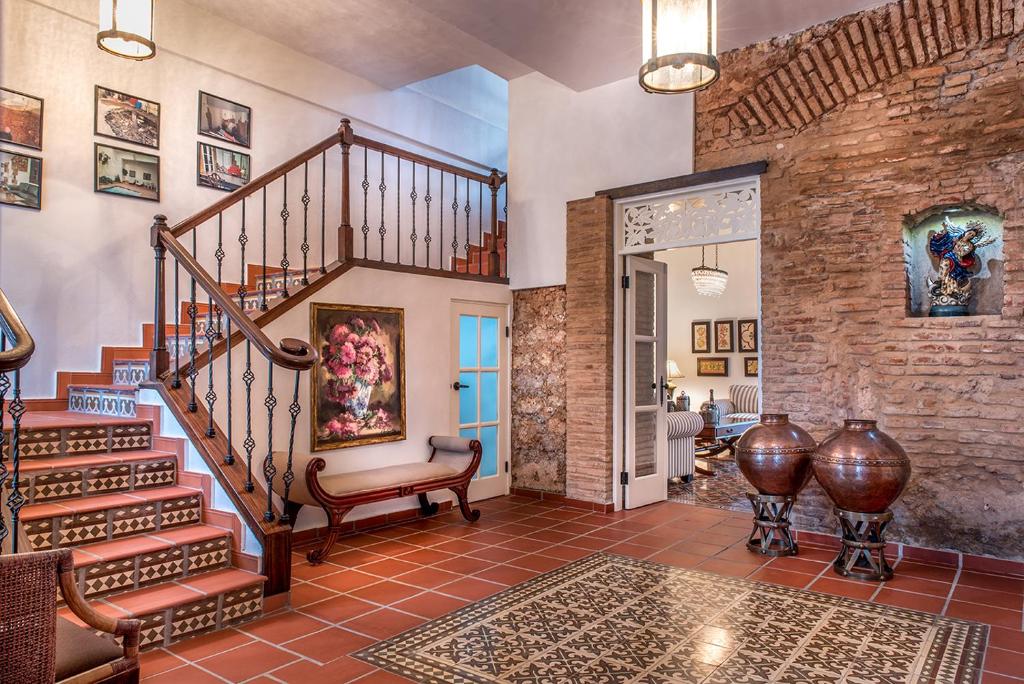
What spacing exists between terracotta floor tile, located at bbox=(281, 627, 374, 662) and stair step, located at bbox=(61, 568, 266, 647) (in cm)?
37

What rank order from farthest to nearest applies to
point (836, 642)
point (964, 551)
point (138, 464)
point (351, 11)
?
point (351, 11)
point (964, 551)
point (138, 464)
point (836, 642)

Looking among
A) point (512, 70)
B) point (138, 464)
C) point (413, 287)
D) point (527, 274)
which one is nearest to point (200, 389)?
point (138, 464)

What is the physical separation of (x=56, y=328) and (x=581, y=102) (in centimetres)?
480

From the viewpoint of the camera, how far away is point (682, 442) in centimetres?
738

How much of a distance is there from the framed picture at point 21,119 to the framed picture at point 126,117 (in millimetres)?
403

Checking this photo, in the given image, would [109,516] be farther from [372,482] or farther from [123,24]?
[123,24]

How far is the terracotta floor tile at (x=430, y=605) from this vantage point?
3.53 meters

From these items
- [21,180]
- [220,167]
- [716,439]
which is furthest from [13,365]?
[716,439]

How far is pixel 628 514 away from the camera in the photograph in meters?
5.87

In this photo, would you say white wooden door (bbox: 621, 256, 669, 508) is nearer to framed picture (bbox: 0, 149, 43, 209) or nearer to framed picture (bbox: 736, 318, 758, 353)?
framed picture (bbox: 0, 149, 43, 209)

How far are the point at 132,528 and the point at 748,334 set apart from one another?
33.0 feet

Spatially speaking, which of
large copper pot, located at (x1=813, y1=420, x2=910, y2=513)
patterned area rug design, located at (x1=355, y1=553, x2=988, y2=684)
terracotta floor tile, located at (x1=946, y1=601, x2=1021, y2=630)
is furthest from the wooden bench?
terracotta floor tile, located at (x1=946, y1=601, x2=1021, y2=630)

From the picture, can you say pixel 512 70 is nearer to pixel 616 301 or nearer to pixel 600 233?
pixel 600 233

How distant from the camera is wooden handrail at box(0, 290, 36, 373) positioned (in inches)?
80.7
